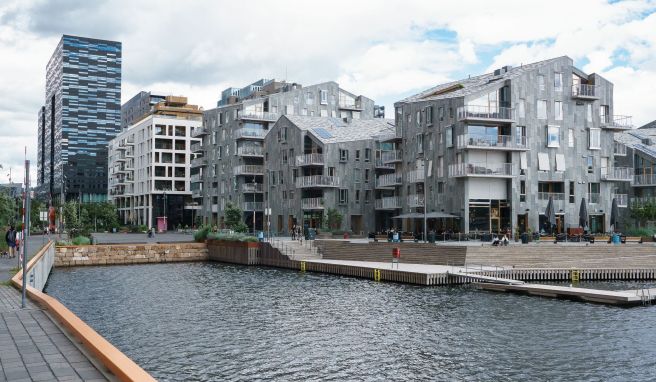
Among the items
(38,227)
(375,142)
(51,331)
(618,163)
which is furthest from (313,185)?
(38,227)

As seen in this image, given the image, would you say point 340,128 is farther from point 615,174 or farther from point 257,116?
point 615,174

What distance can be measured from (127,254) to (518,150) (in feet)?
128

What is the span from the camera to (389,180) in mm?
75688

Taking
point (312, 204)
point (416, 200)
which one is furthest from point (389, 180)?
point (312, 204)

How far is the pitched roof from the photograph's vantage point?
276ft

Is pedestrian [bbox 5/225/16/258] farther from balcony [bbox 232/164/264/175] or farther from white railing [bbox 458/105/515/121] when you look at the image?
balcony [bbox 232/164/264/175]

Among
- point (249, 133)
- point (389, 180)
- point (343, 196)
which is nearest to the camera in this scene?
point (389, 180)

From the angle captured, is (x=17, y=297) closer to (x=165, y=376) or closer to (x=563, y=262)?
(x=165, y=376)

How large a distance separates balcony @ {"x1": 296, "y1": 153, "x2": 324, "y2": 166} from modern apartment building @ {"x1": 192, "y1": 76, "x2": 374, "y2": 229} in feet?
39.5

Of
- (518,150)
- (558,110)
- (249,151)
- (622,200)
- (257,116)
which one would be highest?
(257,116)

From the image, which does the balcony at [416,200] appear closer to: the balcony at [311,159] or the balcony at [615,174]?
the balcony at [311,159]

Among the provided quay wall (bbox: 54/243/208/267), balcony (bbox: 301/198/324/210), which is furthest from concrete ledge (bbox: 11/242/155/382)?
balcony (bbox: 301/198/324/210)

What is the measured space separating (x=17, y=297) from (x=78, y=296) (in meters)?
16.5

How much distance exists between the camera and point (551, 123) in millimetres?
66375
